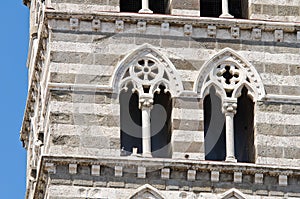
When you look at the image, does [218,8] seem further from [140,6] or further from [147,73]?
[147,73]

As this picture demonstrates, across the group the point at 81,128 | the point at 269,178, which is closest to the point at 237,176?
the point at 269,178

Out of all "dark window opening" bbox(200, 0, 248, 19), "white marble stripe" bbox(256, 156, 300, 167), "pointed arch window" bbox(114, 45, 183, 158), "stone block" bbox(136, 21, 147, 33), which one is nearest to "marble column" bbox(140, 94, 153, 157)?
"pointed arch window" bbox(114, 45, 183, 158)

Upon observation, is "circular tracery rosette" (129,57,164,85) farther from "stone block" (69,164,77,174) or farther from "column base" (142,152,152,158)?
"stone block" (69,164,77,174)

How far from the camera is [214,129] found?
3189 centimetres

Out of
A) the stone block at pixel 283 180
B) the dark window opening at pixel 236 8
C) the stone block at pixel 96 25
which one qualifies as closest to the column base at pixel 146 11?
the stone block at pixel 96 25

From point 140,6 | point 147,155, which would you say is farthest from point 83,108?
point 140,6

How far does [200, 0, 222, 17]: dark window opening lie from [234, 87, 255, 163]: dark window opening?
65.5 inches

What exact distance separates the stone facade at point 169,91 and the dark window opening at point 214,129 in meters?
0.31

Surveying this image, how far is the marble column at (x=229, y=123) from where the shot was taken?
3142 centimetres

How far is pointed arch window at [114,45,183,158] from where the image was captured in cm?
3159

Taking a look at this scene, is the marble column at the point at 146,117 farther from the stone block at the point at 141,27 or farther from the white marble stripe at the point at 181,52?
the stone block at the point at 141,27

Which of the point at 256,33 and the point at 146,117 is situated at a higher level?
the point at 256,33

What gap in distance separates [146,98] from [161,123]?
615 millimetres

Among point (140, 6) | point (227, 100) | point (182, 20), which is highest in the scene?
point (140, 6)
